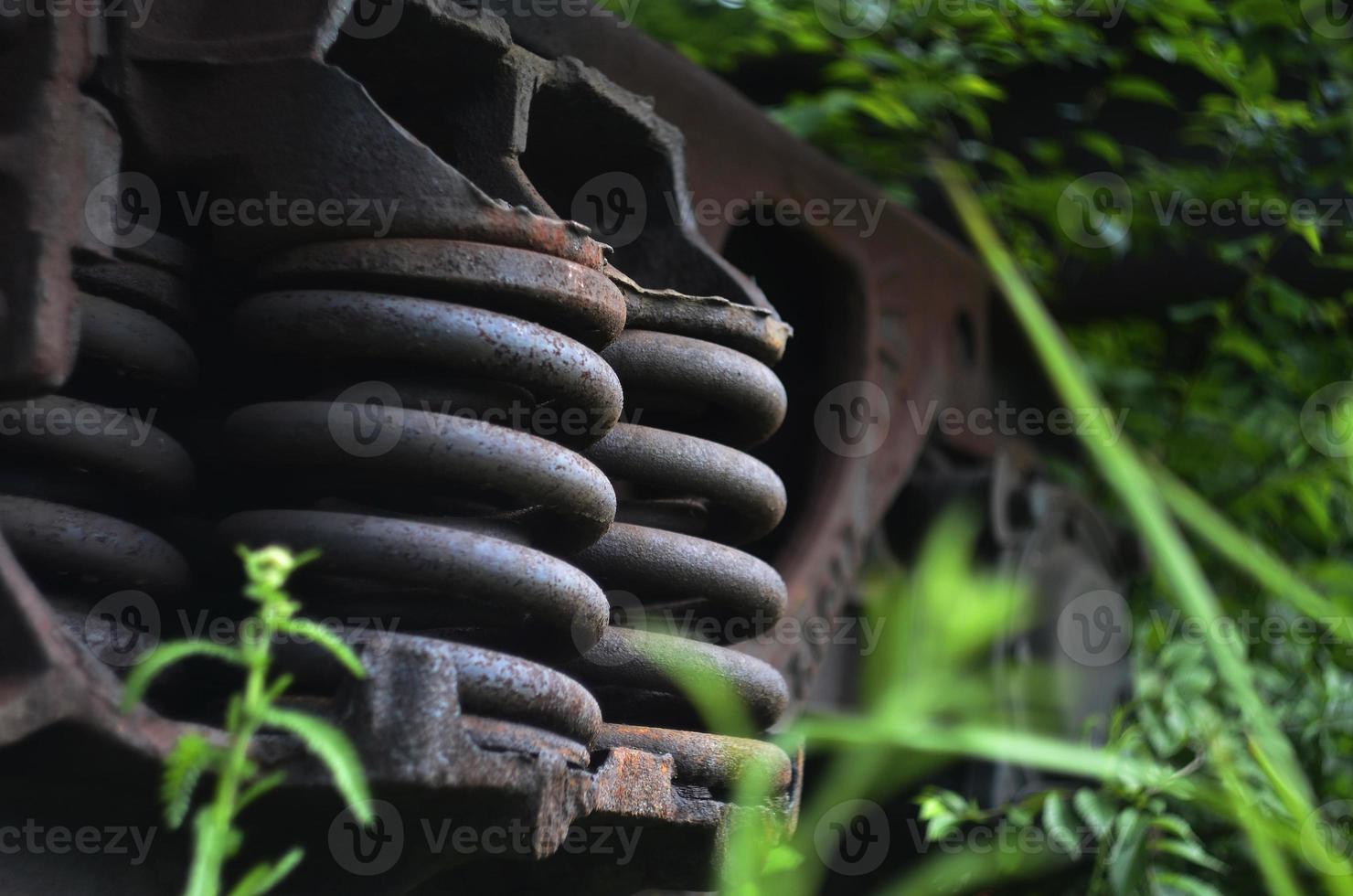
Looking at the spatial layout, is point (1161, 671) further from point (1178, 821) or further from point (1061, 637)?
point (1178, 821)

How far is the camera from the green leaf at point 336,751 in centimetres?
61

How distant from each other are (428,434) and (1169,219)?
183 cm

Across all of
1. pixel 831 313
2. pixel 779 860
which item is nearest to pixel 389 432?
pixel 779 860

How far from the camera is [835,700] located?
6.48ft

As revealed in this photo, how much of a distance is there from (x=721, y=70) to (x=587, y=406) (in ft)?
5.19

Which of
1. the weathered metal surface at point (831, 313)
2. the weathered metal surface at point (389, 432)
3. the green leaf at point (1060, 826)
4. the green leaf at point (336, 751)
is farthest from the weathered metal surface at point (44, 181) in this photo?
the green leaf at point (1060, 826)

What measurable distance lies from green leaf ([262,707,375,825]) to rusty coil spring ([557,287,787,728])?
1.03 ft

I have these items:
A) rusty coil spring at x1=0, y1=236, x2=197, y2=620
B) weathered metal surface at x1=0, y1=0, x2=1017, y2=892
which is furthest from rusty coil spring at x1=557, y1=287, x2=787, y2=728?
rusty coil spring at x1=0, y1=236, x2=197, y2=620

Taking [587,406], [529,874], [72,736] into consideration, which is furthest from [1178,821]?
[72,736]

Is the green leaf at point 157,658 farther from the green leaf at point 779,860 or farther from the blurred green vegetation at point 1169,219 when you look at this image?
the blurred green vegetation at point 1169,219

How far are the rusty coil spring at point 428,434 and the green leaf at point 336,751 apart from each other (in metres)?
0.14

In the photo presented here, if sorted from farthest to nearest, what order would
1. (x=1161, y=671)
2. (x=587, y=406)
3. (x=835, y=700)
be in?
(x=1161, y=671) < (x=835, y=700) < (x=587, y=406)

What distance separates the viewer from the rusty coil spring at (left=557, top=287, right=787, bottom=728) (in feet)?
3.34

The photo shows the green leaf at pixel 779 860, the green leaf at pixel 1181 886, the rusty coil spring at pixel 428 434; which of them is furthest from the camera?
the green leaf at pixel 1181 886
